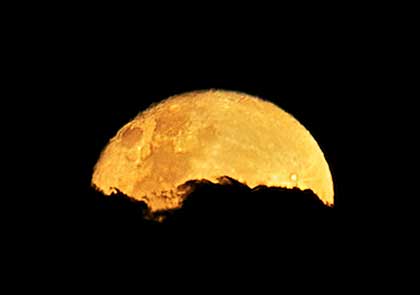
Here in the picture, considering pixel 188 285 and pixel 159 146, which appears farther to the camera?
pixel 159 146

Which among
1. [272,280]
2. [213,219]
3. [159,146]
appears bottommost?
[272,280]

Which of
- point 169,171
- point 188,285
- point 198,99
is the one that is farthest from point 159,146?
point 188,285

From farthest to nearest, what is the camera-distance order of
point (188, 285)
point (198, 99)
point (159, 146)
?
point (198, 99) < point (159, 146) < point (188, 285)

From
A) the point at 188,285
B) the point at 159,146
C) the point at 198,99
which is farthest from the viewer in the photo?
the point at 198,99

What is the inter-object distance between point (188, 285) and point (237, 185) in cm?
81

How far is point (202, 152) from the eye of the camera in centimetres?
591

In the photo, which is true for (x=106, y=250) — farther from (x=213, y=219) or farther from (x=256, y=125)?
(x=256, y=125)

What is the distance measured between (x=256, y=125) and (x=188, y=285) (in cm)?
142

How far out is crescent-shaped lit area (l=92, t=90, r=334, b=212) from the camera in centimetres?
586

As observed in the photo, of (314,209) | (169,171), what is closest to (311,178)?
(314,209)

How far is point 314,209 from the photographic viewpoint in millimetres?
6125

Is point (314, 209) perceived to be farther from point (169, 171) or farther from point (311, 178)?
point (169, 171)

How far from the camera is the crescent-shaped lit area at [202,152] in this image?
586cm

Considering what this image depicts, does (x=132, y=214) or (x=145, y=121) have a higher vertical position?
(x=145, y=121)
